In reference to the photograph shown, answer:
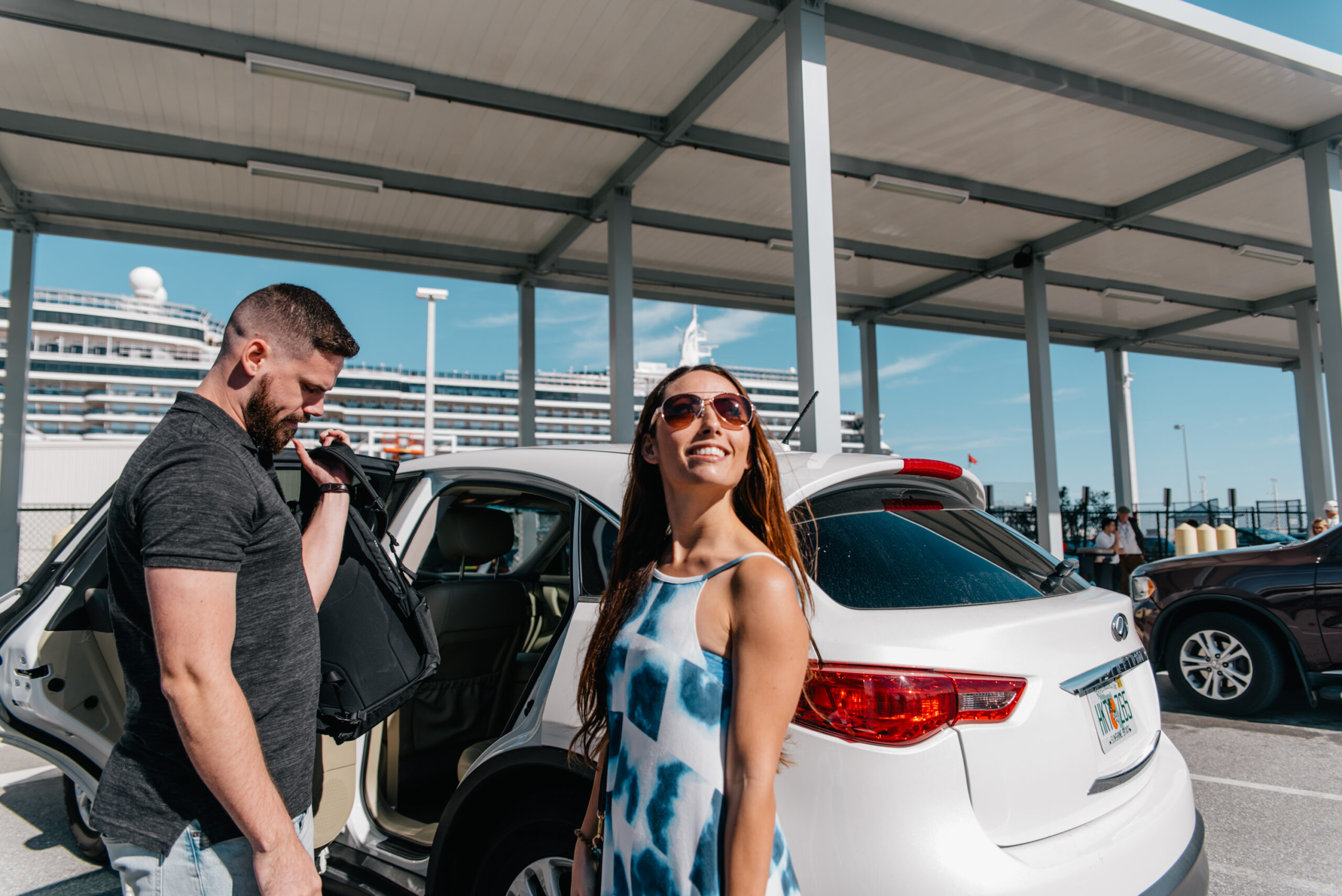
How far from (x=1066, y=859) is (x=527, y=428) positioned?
44.3 feet

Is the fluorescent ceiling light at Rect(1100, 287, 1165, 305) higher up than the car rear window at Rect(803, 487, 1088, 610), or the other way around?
Answer: the fluorescent ceiling light at Rect(1100, 287, 1165, 305)

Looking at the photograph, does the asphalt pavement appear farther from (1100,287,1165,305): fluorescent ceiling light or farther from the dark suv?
(1100,287,1165,305): fluorescent ceiling light

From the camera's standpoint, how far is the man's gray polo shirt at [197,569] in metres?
1.32

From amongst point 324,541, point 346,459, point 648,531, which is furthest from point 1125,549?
point 324,541

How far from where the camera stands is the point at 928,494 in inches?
91.2

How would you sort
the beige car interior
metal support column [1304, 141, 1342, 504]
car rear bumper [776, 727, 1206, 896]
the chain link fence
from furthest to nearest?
the chain link fence
metal support column [1304, 141, 1342, 504]
the beige car interior
car rear bumper [776, 727, 1206, 896]

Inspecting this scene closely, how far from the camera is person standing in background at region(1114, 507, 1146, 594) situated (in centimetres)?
1292

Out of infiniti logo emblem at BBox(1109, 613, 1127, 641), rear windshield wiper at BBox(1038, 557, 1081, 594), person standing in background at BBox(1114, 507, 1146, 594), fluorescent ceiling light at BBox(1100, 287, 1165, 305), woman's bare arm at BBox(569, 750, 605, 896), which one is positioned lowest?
person standing in background at BBox(1114, 507, 1146, 594)

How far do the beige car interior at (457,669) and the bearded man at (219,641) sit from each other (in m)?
1.11

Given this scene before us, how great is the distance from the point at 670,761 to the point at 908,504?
4.06 feet

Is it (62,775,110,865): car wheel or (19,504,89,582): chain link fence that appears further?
(19,504,89,582): chain link fence

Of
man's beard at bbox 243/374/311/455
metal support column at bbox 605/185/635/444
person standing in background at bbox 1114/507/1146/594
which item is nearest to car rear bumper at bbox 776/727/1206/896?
man's beard at bbox 243/374/311/455

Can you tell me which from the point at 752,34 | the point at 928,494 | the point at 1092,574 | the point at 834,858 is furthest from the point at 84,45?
the point at 1092,574

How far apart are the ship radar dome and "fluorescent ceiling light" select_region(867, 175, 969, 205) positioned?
87.0 meters
